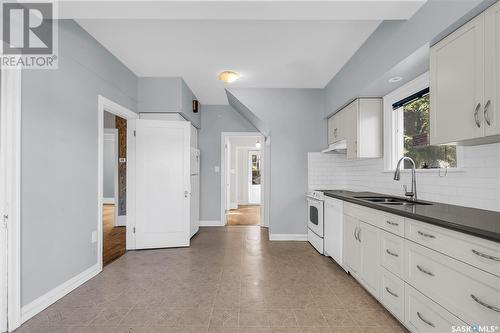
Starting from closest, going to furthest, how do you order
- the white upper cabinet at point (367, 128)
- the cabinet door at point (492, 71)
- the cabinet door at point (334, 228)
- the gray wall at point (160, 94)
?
the cabinet door at point (492, 71), the cabinet door at point (334, 228), the white upper cabinet at point (367, 128), the gray wall at point (160, 94)

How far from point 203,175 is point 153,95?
2.10 meters

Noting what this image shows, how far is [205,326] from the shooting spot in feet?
6.15

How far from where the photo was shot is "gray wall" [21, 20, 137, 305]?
1972mm

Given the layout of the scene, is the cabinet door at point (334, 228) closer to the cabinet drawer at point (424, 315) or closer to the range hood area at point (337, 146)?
the range hood area at point (337, 146)

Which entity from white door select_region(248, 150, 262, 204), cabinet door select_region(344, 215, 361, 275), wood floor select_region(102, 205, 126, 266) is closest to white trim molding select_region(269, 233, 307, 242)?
cabinet door select_region(344, 215, 361, 275)

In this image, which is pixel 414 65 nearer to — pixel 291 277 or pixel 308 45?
pixel 308 45

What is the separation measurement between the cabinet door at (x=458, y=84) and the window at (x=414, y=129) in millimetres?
650

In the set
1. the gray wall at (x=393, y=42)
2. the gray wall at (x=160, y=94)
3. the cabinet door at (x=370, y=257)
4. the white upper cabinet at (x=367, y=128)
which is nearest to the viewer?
the gray wall at (x=393, y=42)

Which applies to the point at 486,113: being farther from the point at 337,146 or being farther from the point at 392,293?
the point at 337,146

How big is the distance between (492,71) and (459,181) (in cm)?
103

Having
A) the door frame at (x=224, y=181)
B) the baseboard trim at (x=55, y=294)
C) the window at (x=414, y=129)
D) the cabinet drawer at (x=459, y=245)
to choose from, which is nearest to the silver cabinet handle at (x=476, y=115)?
the cabinet drawer at (x=459, y=245)

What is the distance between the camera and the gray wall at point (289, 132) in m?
4.34

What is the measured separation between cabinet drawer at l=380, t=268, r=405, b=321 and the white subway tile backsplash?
88 centimetres

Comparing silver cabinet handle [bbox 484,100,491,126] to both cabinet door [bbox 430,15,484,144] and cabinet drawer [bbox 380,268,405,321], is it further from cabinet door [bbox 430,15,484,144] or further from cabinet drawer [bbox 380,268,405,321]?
cabinet drawer [bbox 380,268,405,321]
